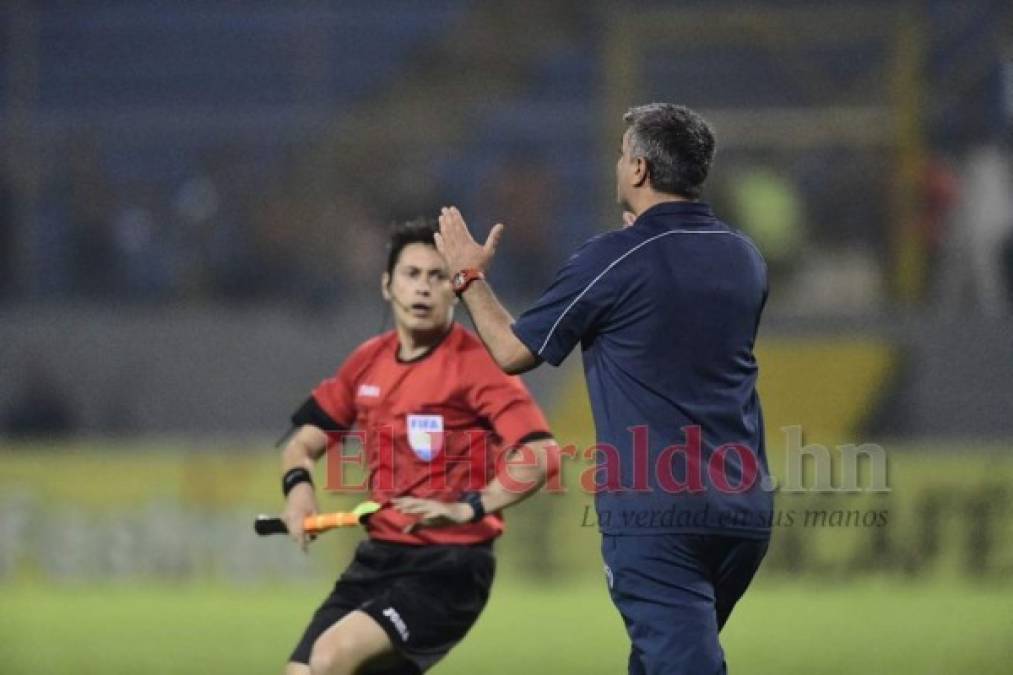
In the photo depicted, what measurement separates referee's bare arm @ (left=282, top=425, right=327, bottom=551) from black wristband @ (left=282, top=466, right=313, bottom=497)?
0.5 inches

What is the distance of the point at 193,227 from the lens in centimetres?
1520

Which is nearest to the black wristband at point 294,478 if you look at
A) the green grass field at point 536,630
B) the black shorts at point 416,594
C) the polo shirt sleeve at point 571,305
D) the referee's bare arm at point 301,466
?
the referee's bare arm at point 301,466

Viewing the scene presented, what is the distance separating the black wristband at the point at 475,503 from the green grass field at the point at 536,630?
3.63 meters

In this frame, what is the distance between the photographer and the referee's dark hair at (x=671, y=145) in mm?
5391

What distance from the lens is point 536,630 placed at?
11.6m

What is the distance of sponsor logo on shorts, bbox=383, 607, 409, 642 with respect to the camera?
627cm

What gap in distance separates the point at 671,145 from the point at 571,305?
22.4 inches

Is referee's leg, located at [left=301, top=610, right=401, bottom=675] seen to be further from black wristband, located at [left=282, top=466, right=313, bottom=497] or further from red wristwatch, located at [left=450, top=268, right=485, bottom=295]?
red wristwatch, located at [left=450, top=268, right=485, bottom=295]

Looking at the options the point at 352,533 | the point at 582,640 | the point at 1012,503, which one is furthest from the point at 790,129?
the point at 582,640

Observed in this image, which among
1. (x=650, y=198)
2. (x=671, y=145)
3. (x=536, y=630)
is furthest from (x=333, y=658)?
(x=536, y=630)

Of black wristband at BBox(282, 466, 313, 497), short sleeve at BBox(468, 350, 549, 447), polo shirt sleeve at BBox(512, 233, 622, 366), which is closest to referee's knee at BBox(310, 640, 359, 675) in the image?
black wristband at BBox(282, 466, 313, 497)

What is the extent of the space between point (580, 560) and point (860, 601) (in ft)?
6.99

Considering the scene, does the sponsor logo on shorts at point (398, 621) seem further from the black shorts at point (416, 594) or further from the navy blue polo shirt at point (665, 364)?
the navy blue polo shirt at point (665, 364)

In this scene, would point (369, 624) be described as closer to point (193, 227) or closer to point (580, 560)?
point (580, 560)
